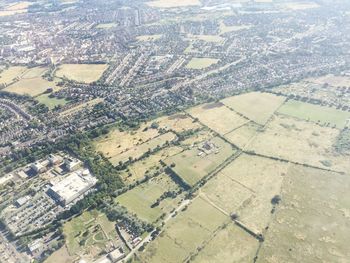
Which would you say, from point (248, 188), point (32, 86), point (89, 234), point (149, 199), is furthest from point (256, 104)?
point (32, 86)

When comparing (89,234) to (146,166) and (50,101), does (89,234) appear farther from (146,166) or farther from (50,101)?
(50,101)

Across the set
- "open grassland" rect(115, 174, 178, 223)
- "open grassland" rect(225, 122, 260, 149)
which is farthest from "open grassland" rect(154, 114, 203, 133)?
"open grassland" rect(115, 174, 178, 223)

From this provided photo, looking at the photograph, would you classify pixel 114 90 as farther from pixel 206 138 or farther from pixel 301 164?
pixel 301 164

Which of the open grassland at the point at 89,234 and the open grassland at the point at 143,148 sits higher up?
the open grassland at the point at 89,234

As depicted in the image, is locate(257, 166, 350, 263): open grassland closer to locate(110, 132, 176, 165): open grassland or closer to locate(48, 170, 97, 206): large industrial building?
locate(110, 132, 176, 165): open grassland

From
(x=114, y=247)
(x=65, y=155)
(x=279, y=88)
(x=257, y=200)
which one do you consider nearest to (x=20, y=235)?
(x=114, y=247)

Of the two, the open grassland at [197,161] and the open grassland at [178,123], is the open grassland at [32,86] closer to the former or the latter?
the open grassland at [178,123]

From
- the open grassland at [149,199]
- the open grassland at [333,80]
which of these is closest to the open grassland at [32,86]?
the open grassland at [149,199]
